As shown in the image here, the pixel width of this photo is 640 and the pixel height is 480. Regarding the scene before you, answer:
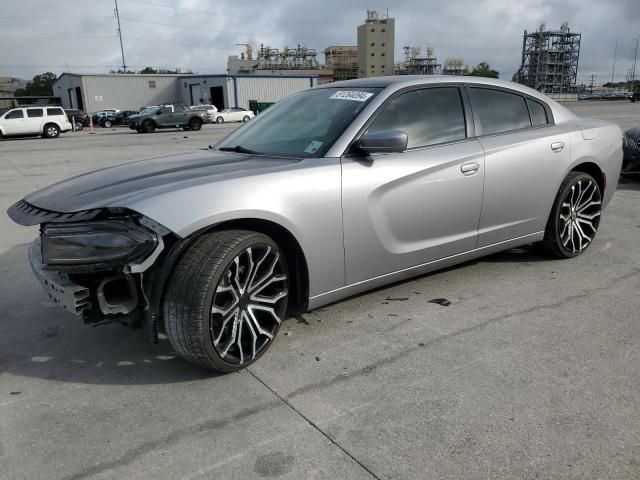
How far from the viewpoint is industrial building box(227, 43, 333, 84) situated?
114 meters

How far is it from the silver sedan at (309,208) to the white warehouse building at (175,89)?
48.0 meters

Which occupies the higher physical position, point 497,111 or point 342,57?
point 342,57

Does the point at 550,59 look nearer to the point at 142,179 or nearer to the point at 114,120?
the point at 114,120

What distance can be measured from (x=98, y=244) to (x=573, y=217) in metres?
3.87

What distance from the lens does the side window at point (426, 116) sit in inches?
137

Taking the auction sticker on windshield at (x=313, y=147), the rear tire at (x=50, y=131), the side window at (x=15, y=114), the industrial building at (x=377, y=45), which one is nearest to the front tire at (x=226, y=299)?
the auction sticker on windshield at (x=313, y=147)

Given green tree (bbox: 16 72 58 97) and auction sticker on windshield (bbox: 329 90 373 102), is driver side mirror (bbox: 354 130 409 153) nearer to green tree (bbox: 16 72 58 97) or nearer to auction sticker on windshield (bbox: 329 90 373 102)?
auction sticker on windshield (bbox: 329 90 373 102)

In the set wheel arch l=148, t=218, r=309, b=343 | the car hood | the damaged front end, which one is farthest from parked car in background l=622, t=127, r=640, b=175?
the damaged front end

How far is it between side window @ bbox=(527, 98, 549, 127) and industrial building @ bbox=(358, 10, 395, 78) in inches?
5273

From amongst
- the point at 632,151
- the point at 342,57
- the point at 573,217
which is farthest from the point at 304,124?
the point at 342,57

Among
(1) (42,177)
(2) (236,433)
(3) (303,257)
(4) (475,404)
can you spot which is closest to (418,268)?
(3) (303,257)

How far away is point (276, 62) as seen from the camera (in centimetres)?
12069

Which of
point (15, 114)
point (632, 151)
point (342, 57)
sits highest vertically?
point (342, 57)

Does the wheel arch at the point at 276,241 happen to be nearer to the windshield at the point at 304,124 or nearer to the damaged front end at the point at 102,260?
the damaged front end at the point at 102,260
